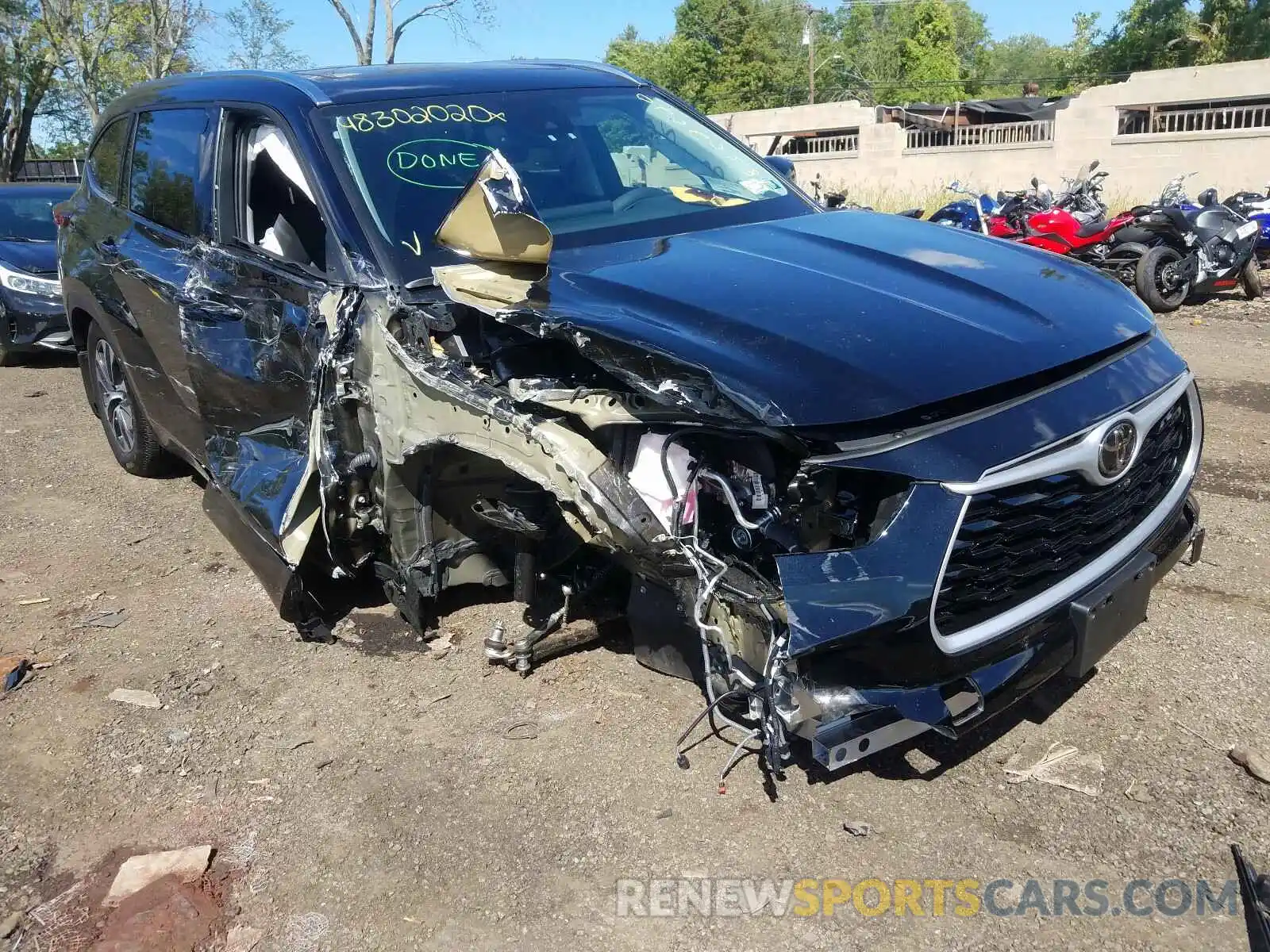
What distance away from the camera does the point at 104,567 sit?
465 centimetres

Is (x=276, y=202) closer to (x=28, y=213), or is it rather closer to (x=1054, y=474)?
(x=1054, y=474)

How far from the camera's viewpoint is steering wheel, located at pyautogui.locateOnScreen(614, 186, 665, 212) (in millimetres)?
3676

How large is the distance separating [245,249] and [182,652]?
1510mm

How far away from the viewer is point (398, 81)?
3.90m

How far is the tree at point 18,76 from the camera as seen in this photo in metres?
25.8

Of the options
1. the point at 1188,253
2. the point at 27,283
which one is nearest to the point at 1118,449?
the point at 1188,253

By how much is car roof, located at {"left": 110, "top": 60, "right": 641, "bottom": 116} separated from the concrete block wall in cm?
1694

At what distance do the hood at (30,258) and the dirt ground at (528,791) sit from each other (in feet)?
17.7

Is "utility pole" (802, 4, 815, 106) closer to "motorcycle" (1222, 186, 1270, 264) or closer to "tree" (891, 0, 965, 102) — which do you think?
"tree" (891, 0, 965, 102)

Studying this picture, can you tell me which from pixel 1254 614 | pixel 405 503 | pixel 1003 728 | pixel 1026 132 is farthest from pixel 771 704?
pixel 1026 132

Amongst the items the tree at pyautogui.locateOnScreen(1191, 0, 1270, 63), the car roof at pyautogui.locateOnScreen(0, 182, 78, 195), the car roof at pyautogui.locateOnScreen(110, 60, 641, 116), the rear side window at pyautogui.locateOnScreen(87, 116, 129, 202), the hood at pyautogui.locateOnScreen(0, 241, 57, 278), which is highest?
the tree at pyautogui.locateOnScreen(1191, 0, 1270, 63)

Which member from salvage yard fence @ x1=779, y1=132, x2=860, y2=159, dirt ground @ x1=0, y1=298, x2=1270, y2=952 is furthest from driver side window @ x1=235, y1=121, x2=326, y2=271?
salvage yard fence @ x1=779, y1=132, x2=860, y2=159

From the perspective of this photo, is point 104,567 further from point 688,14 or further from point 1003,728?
point 688,14

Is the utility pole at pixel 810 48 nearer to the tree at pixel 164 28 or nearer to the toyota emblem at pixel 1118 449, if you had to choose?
the tree at pixel 164 28
